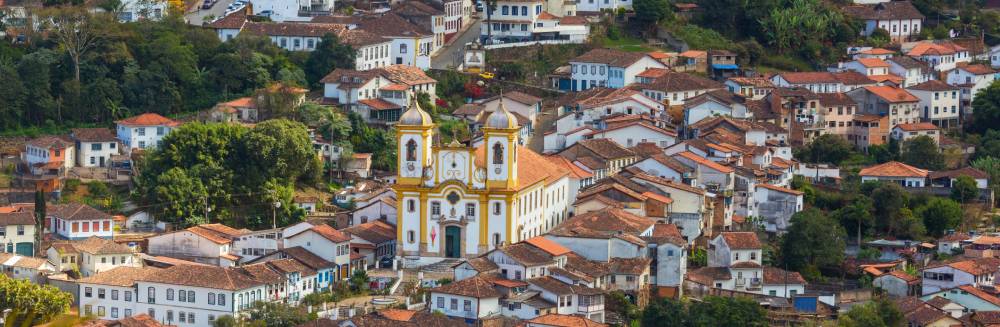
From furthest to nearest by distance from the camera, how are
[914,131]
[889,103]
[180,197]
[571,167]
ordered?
[889,103]
[914,131]
[571,167]
[180,197]

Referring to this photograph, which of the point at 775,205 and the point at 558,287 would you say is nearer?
the point at 558,287

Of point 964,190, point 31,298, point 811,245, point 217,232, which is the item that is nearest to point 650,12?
point 964,190

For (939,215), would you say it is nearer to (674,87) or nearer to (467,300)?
(674,87)

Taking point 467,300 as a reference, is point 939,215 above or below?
above

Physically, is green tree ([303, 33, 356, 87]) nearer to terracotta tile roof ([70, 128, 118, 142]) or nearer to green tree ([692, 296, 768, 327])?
terracotta tile roof ([70, 128, 118, 142])

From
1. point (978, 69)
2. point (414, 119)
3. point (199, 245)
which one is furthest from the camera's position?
point (978, 69)

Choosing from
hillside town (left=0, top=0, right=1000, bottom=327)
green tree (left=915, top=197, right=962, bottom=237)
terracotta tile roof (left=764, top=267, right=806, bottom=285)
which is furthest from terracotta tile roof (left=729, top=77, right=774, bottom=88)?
terracotta tile roof (left=764, top=267, right=806, bottom=285)

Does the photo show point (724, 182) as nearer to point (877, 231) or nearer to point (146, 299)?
point (877, 231)

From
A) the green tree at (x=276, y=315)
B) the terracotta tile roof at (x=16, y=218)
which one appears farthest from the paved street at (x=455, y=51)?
the green tree at (x=276, y=315)
